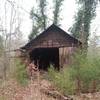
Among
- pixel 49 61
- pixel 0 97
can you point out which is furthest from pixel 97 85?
pixel 49 61

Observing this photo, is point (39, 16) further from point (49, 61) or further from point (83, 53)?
point (83, 53)

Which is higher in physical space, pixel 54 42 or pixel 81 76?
pixel 54 42

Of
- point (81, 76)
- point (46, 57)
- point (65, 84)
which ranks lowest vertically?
point (65, 84)

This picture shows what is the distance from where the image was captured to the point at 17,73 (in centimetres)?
1123

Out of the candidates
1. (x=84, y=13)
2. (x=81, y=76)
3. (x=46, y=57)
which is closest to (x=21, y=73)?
(x=81, y=76)

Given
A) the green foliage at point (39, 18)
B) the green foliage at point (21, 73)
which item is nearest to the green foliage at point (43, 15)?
the green foliage at point (39, 18)

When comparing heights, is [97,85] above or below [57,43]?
below

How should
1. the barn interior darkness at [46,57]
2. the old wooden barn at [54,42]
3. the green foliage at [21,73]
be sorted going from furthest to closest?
the barn interior darkness at [46,57], the old wooden barn at [54,42], the green foliage at [21,73]

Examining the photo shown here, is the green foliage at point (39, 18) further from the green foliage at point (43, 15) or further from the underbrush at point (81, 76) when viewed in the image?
the underbrush at point (81, 76)

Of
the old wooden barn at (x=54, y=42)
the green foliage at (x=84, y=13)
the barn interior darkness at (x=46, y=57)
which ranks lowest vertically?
the barn interior darkness at (x=46, y=57)

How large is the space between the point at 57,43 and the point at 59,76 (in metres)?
8.97

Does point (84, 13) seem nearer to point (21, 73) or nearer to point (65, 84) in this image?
point (21, 73)

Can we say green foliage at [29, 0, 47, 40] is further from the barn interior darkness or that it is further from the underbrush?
the underbrush

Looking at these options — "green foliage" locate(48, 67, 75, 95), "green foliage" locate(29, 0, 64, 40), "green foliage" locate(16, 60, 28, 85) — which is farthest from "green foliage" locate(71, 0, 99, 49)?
"green foliage" locate(48, 67, 75, 95)
